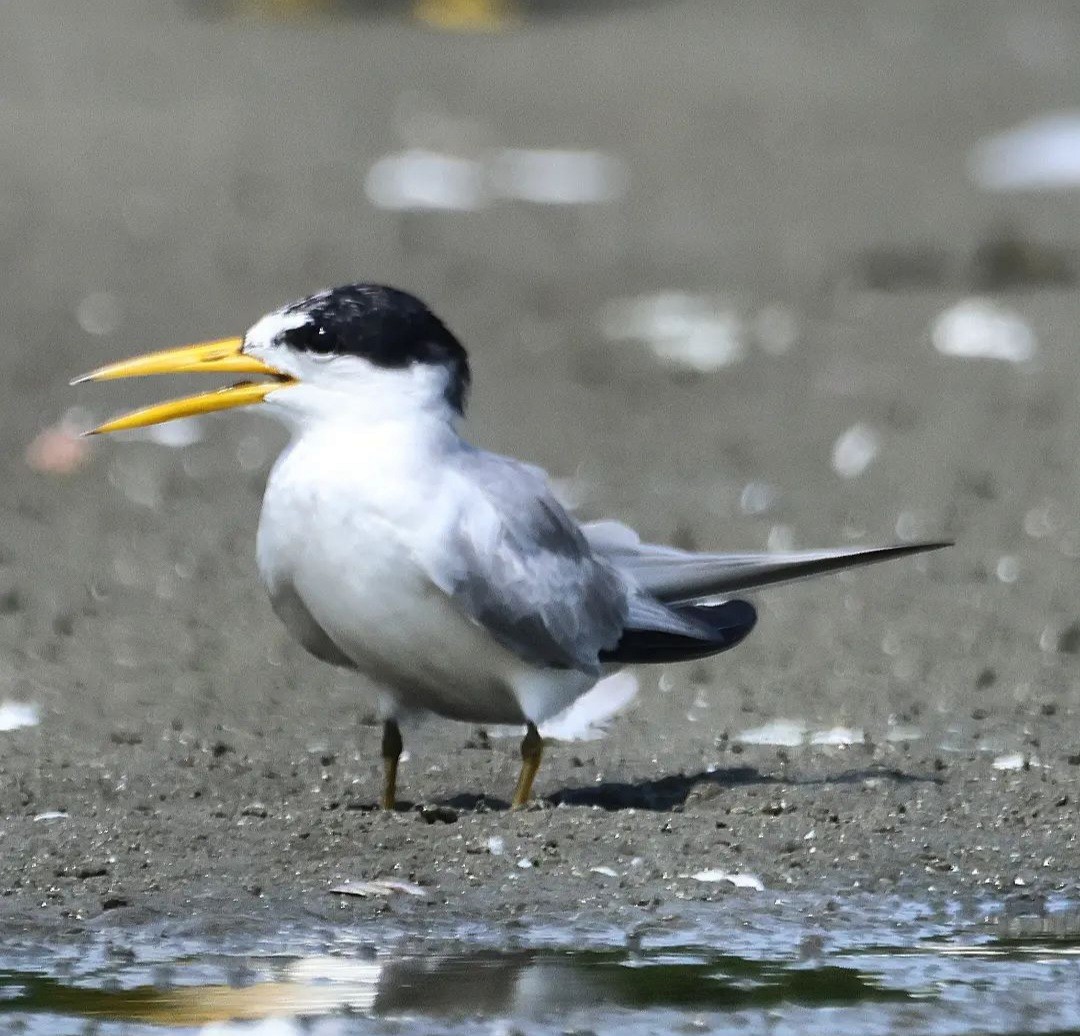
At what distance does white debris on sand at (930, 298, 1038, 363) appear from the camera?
10969mm

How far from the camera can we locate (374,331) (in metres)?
5.41

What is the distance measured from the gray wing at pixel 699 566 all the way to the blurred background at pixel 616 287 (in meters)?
0.79

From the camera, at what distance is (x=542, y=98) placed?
17125mm

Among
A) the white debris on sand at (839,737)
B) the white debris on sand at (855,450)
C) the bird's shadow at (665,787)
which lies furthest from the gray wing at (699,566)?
the white debris on sand at (855,450)

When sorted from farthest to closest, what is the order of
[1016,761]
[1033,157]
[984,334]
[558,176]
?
[1033,157] < [558,176] < [984,334] < [1016,761]

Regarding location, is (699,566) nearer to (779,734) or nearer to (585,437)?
(779,734)

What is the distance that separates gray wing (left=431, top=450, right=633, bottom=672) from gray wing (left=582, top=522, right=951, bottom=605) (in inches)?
7.5

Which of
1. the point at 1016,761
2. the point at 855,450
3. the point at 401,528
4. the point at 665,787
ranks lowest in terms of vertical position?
the point at 665,787

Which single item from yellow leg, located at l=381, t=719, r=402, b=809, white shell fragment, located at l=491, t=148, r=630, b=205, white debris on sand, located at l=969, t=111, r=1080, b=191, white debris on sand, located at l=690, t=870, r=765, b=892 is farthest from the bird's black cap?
white debris on sand, located at l=969, t=111, r=1080, b=191

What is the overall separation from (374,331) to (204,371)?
0.41 meters

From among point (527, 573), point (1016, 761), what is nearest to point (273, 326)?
point (527, 573)

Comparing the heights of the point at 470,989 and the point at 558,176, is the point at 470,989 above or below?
below

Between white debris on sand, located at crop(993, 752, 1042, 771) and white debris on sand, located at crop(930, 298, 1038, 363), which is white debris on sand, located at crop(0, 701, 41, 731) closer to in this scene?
white debris on sand, located at crop(993, 752, 1042, 771)

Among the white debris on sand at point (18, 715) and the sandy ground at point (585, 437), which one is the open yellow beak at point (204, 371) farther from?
the white debris on sand at point (18, 715)
